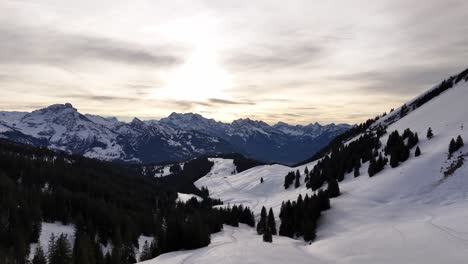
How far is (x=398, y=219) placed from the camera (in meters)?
71.1

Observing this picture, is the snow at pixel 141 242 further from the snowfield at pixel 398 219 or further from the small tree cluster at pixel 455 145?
the small tree cluster at pixel 455 145

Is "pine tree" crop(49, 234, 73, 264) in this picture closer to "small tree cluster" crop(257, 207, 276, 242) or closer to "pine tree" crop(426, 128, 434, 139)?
"small tree cluster" crop(257, 207, 276, 242)

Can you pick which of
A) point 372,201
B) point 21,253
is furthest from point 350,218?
point 21,253

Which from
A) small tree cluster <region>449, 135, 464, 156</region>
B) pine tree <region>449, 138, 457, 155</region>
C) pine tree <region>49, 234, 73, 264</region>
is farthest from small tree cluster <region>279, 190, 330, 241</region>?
pine tree <region>49, 234, 73, 264</region>

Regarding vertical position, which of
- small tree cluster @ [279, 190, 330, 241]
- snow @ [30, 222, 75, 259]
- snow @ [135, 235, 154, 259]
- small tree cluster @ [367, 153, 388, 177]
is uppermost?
small tree cluster @ [367, 153, 388, 177]

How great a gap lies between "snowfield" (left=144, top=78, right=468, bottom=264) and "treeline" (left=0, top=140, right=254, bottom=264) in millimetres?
8984

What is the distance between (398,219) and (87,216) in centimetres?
11355

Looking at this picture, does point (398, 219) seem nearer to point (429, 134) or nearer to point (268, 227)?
point (268, 227)

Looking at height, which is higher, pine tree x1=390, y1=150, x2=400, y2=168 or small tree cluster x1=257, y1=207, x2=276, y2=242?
pine tree x1=390, y1=150, x2=400, y2=168

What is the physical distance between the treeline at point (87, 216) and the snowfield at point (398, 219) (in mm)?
8984

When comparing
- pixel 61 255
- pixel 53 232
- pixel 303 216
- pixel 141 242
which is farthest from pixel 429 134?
pixel 53 232

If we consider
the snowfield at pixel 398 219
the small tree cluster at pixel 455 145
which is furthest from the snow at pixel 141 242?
the small tree cluster at pixel 455 145

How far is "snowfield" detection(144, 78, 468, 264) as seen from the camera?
1580 inches

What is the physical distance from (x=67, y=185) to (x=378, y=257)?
570 feet
